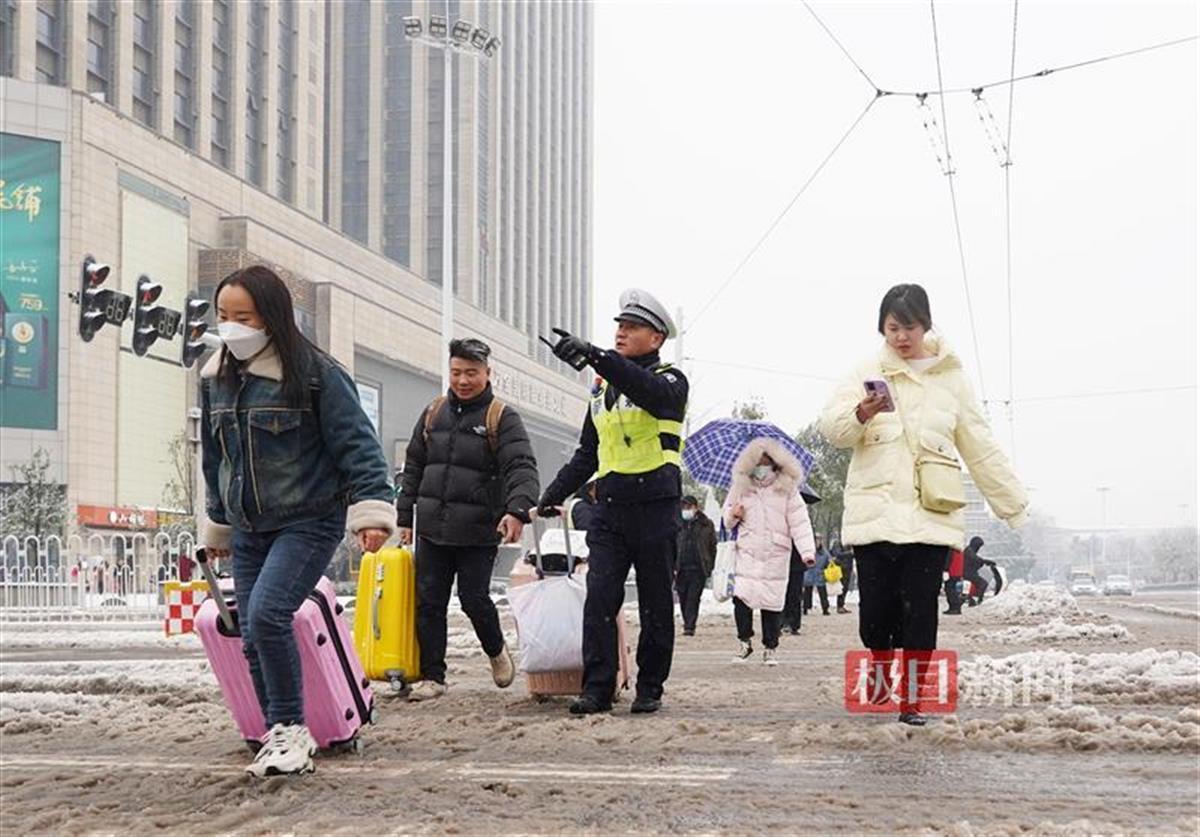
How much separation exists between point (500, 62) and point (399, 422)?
39573 mm

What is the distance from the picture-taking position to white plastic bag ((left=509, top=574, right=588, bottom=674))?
23.4ft

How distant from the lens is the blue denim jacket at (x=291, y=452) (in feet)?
16.7

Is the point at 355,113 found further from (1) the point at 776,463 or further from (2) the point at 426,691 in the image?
(2) the point at 426,691

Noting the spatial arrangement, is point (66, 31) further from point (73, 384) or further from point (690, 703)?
point (690, 703)

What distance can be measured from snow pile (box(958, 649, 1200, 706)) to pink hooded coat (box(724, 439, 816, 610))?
2.99m

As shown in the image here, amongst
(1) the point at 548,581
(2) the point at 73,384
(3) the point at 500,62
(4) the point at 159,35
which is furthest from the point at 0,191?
(3) the point at 500,62

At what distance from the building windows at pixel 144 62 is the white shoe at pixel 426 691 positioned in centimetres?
6463

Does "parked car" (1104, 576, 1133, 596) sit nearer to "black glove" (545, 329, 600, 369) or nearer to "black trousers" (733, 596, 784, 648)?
"black trousers" (733, 596, 784, 648)

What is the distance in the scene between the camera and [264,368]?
5.15 m

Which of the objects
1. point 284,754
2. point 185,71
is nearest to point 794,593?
point 284,754

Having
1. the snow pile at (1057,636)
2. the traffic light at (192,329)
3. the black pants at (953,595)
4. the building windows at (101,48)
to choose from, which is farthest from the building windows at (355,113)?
the snow pile at (1057,636)

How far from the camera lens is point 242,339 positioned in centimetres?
505

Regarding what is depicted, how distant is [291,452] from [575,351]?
4.42ft

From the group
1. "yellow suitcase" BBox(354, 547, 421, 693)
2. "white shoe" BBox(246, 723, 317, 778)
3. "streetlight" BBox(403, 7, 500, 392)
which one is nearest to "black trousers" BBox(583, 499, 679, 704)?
"yellow suitcase" BBox(354, 547, 421, 693)
